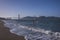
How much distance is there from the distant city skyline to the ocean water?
0.15 metres

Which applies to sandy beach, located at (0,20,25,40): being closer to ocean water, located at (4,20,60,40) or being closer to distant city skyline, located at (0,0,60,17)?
ocean water, located at (4,20,60,40)

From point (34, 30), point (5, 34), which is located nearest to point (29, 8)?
point (34, 30)

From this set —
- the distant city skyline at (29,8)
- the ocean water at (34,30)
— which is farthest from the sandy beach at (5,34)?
the distant city skyline at (29,8)

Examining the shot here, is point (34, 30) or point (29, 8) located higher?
point (29, 8)

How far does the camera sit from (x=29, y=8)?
5.72 ft

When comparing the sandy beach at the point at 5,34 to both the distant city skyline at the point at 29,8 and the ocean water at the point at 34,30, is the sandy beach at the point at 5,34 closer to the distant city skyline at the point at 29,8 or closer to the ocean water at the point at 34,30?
the ocean water at the point at 34,30

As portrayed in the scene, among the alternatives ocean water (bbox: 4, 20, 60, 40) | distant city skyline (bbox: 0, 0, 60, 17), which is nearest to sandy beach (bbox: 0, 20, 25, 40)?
ocean water (bbox: 4, 20, 60, 40)

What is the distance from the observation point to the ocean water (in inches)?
66.2

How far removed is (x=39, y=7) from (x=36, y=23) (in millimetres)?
269

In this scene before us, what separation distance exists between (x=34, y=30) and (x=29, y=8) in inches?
14.7

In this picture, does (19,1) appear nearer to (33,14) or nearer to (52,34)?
(33,14)

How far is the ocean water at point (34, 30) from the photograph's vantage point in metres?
1.68

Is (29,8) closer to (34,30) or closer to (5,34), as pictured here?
(34,30)

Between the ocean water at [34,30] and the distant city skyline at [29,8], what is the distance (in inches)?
5.8
